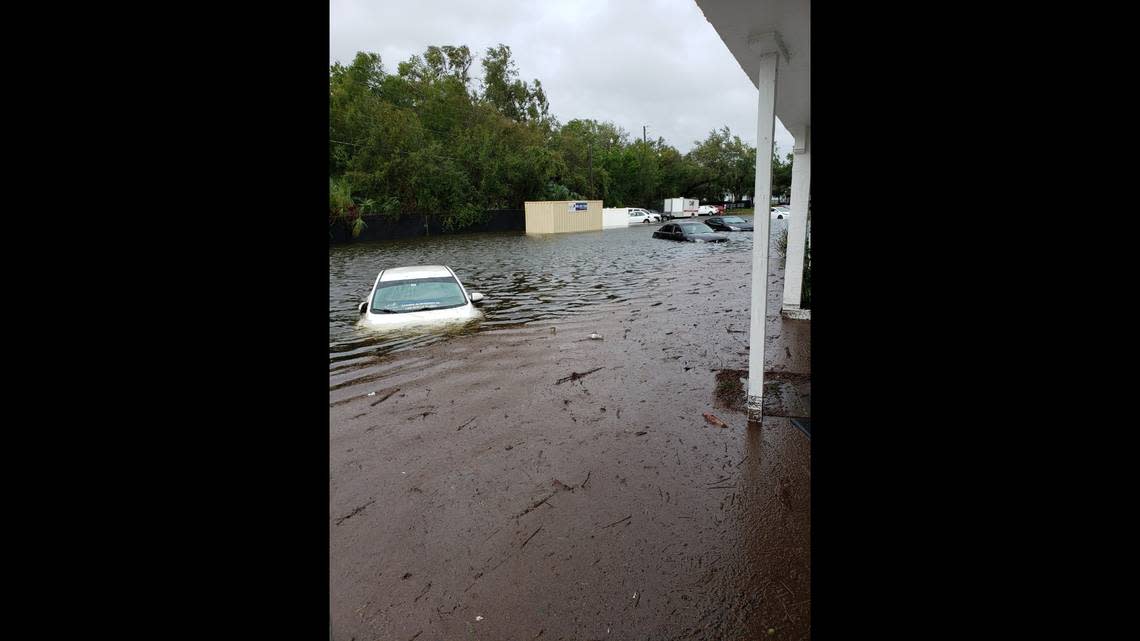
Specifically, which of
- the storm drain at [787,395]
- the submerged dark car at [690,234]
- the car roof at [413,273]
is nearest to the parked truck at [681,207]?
the submerged dark car at [690,234]

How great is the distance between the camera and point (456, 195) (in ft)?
144

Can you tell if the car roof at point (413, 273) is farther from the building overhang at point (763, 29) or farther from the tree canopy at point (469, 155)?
the tree canopy at point (469, 155)

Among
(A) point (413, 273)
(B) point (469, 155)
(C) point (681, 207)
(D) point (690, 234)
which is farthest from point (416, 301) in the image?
(C) point (681, 207)

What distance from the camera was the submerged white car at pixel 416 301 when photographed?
1125 cm

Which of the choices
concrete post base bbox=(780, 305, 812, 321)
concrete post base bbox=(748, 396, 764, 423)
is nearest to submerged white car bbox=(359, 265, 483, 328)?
concrete post base bbox=(780, 305, 812, 321)

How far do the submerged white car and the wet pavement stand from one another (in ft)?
1.47

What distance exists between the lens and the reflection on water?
11.4 meters

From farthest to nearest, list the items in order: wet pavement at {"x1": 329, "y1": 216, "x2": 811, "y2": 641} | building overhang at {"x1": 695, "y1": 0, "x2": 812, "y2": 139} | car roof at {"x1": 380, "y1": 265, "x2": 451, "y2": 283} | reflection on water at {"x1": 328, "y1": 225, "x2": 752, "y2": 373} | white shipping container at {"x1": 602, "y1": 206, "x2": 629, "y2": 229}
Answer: white shipping container at {"x1": 602, "y1": 206, "x2": 629, "y2": 229}, car roof at {"x1": 380, "y1": 265, "x2": 451, "y2": 283}, reflection on water at {"x1": 328, "y1": 225, "x2": 752, "y2": 373}, building overhang at {"x1": 695, "y1": 0, "x2": 812, "y2": 139}, wet pavement at {"x1": 329, "y1": 216, "x2": 811, "y2": 641}

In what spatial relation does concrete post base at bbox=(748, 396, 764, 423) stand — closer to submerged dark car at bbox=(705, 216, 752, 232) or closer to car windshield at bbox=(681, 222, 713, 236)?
car windshield at bbox=(681, 222, 713, 236)

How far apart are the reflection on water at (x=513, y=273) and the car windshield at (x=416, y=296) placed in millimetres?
469
